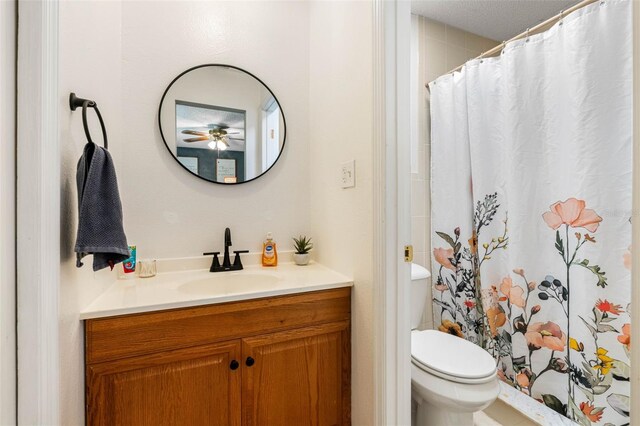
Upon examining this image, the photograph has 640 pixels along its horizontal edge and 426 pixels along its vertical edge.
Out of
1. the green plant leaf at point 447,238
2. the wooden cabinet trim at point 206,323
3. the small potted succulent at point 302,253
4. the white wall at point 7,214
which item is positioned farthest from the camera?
the green plant leaf at point 447,238

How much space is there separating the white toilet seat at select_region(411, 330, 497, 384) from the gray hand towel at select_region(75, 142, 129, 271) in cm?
126

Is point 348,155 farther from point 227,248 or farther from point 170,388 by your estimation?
point 170,388

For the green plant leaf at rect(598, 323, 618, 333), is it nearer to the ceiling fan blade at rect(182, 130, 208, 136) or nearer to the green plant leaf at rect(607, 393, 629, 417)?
the green plant leaf at rect(607, 393, 629, 417)

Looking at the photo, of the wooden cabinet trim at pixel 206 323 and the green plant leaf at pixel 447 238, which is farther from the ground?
the green plant leaf at pixel 447 238

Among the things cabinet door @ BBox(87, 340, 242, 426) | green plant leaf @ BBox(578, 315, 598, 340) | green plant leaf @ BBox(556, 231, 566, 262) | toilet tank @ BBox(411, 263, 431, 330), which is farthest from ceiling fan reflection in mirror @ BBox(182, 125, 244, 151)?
green plant leaf @ BBox(578, 315, 598, 340)

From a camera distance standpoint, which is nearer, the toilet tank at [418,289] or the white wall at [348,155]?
the white wall at [348,155]

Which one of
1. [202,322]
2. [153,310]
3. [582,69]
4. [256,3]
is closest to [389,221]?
[202,322]

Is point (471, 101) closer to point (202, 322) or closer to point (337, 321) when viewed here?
point (337, 321)

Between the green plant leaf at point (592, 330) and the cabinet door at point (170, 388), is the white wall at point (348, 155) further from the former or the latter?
the green plant leaf at point (592, 330)

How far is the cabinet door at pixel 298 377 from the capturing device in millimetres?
1113

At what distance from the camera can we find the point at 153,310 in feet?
3.23

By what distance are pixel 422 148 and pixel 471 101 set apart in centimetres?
39

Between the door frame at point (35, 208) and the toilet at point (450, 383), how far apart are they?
49.5 inches

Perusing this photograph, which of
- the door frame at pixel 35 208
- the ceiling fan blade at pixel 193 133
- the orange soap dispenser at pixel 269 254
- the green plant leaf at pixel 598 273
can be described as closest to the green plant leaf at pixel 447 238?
the green plant leaf at pixel 598 273
